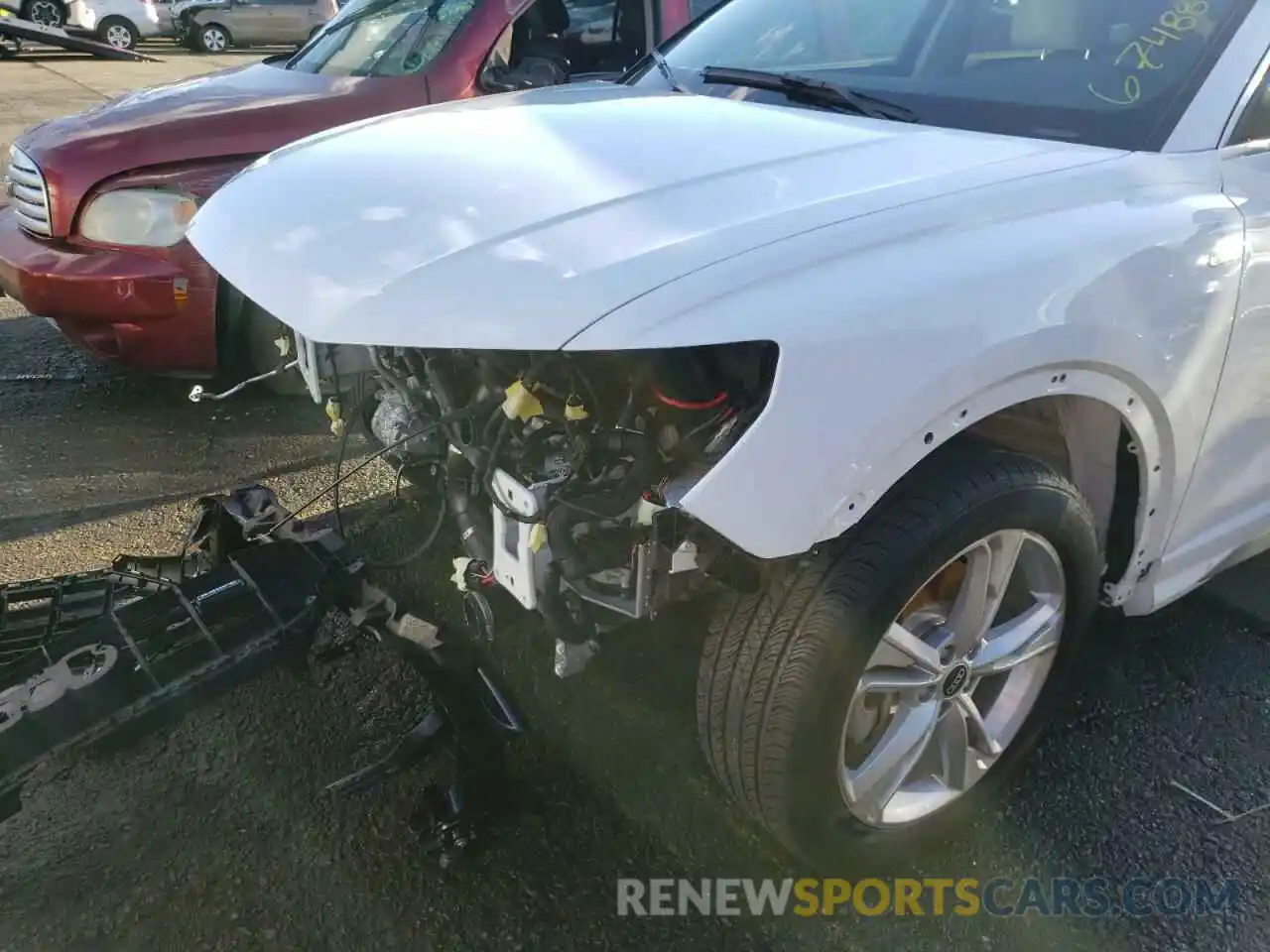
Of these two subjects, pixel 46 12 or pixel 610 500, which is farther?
pixel 46 12

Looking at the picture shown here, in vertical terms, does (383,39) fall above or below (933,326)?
above

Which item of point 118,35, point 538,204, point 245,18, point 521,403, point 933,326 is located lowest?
point 118,35

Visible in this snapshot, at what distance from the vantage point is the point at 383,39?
4.52 m

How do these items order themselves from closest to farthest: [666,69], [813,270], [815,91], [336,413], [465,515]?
[813,270] → [465,515] → [336,413] → [815,91] → [666,69]

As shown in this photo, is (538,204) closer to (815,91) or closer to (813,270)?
(813,270)

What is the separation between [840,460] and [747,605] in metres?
0.42

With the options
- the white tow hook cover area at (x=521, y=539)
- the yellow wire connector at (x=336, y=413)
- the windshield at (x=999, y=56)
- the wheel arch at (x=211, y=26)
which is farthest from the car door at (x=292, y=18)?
the white tow hook cover area at (x=521, y=539)

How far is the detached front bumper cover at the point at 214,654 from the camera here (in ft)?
6.46

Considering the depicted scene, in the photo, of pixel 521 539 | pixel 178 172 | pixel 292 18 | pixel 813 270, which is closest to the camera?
pixel 813 270

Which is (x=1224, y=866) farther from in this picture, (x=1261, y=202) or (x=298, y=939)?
(x=298, y=939)

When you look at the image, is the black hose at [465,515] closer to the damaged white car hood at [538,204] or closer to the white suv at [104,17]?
the damaged white car hood at [538,204]

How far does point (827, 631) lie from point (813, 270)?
24.6 inches

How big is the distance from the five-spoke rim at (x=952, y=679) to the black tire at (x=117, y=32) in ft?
68.9

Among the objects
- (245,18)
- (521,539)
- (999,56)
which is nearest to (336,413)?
(521,539)
